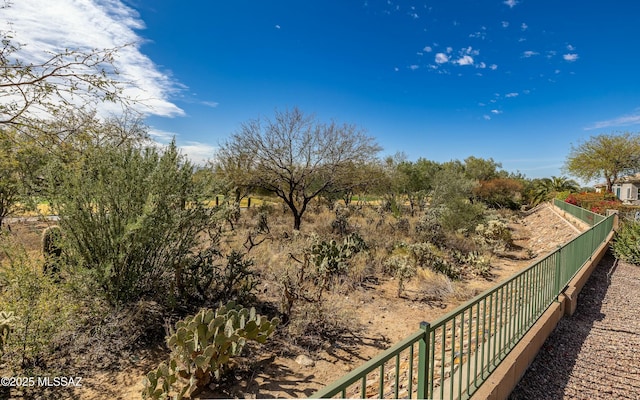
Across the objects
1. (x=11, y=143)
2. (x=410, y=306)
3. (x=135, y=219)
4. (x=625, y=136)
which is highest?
(x=625, y=136)

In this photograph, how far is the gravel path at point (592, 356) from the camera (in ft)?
12.5

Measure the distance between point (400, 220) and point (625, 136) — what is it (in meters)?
35.4

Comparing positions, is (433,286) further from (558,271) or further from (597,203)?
(597,203)

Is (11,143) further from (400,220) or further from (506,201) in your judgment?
(506,201)

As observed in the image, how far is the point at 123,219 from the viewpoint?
4969 mm

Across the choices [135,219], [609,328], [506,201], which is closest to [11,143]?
[135,219]

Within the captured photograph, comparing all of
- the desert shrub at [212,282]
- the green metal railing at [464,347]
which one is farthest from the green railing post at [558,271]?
the desert shrub at [212,282]

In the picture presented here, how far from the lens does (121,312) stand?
4.81 meters

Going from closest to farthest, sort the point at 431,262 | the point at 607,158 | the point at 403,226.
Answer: the point at 431,262 → the point at 403,226 → the point at 607,158

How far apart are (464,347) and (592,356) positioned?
185cm

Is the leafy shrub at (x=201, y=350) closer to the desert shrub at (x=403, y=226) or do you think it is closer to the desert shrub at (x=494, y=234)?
the desert shrub at (x=403, y=226)

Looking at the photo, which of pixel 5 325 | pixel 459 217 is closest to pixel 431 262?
pixel 459 217

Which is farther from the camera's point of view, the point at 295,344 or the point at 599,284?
the point at 599,284

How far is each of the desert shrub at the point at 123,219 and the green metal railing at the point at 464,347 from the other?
3680 mm
